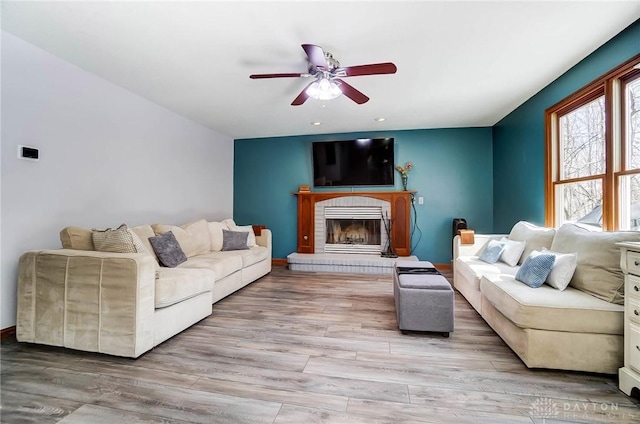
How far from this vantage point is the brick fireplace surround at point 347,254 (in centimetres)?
491

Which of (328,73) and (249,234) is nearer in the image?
(328,73)

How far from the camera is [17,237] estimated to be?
2443 millimetres

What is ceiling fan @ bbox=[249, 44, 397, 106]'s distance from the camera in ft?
7.26

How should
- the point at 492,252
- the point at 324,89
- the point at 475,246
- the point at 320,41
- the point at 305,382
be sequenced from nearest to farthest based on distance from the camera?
1. the point at 305,382
2. the point at 320,41
3. the point at 324,89
4. the point at 492,252
5. the point at 475,246

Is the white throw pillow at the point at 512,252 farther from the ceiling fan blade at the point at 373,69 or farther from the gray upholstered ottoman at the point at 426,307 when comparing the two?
the ceiling fan blade at the point at 373,69

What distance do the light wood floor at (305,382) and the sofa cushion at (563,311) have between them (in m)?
0.33

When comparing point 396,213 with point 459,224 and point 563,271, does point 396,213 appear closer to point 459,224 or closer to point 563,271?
point 459,224

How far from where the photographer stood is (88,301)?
213 centimetres

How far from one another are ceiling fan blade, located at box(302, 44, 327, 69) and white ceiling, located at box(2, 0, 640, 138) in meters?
0.23

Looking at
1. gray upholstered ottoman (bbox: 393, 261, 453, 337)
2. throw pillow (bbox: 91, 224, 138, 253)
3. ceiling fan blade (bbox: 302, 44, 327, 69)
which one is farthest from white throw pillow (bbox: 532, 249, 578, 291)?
throw pillow (bbox: 91, 224, 138, 253)

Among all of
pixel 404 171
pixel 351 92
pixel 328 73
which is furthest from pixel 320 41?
pixel 404 171

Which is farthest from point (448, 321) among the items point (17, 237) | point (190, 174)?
point (190, 174)

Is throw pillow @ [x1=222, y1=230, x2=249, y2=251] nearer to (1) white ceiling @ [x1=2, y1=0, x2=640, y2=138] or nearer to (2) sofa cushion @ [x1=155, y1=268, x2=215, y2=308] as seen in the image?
(2) sofa cushion @ [x1=155, y1=268, x2=215, y2=308]

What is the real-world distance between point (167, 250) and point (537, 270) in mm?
3598
